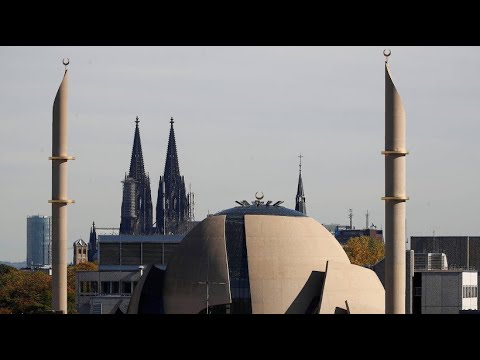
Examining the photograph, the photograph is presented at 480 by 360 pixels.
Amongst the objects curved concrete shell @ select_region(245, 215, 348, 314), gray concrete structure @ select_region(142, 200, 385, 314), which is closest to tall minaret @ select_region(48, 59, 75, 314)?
gray concrete structure @ select_region(142, 200, 385, 314)

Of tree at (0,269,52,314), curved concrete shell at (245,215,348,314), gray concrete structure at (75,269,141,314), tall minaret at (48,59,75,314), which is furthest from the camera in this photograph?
tree at (0,269,52,314)

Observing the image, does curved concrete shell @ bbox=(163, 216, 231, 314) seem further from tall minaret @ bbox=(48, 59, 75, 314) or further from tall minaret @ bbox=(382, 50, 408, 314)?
tall minaret @ bbox=(382, 50, 408, 314)

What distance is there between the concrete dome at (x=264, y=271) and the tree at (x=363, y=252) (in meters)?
80.7

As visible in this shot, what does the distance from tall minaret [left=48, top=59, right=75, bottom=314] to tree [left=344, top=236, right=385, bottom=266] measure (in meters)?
89.7

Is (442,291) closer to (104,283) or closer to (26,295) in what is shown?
(104,283)

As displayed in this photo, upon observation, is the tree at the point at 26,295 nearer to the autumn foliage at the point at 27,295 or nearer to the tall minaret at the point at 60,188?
the autumn foliage at the point at 27,295

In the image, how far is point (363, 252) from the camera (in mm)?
173000

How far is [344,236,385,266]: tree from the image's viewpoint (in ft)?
553

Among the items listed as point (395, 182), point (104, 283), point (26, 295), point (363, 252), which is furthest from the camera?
point (363, 252)

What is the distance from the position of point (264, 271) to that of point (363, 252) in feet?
302

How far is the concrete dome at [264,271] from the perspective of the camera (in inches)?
3132

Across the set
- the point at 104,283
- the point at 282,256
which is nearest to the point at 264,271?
the point at 282,256
